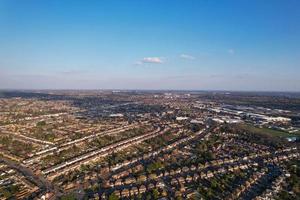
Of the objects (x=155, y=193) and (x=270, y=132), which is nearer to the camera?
(x=155, y=193)

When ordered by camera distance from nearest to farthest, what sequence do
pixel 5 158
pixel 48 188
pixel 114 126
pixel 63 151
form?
pixel 48 188, pixel 5 158, pixel 63 151, pixel 114 126

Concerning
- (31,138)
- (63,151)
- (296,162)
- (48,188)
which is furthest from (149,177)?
(31,138)

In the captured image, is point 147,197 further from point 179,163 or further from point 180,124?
point 180,124

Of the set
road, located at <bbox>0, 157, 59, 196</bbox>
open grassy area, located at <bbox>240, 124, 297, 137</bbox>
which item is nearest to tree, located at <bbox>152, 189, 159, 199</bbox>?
road, located at <bbox>0, 157, 59, 196</bbox>

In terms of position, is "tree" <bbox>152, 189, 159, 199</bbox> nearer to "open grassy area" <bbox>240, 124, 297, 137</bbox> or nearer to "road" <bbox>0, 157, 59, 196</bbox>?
"road" <bbox>0, 157, 59, 196</bbox>

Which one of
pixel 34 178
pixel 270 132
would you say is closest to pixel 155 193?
pixel 34 178

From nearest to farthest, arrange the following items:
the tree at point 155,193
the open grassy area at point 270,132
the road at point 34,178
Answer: the tree at point 155,193 → the road at point 34,178 → the open grassy area at point 270,132

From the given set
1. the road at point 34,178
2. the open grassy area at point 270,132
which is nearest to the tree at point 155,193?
the road at point 34,178

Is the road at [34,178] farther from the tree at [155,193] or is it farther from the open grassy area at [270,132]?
the open grassy area at [270,132]

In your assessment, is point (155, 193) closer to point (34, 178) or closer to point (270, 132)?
point (34, 178)

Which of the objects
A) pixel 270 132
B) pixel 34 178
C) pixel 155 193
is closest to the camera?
pixel 155 193

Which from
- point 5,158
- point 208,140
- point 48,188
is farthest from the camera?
point 208,140
